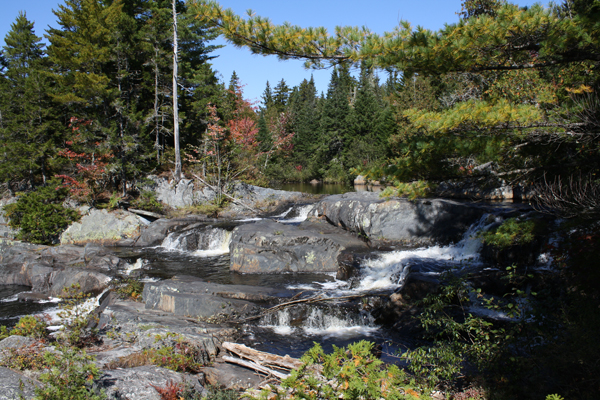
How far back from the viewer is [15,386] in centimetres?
354

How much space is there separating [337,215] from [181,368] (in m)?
9.40

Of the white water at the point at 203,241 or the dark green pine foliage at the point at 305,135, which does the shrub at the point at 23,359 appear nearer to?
the white water at the point at 203,241

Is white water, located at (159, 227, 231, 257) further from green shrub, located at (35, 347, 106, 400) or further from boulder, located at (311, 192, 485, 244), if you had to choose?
green shrub, located at (35, 347, 106, 400)

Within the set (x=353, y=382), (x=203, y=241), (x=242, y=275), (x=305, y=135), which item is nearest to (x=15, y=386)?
(x=353, y=382)

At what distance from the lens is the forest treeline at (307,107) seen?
521 cm

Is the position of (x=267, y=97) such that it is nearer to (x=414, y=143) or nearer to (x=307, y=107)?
(x=307, y=107)

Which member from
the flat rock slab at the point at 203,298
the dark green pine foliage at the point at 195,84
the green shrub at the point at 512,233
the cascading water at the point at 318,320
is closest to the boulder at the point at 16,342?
the flat rock slab at the point at 203,298

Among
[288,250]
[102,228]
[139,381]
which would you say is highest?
[102,228]

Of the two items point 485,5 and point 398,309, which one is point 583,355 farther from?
point 485,5

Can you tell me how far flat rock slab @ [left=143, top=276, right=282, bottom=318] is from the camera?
7871 mm

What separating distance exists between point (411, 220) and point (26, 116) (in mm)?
18437

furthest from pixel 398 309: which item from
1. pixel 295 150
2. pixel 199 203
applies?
pixel 295 150

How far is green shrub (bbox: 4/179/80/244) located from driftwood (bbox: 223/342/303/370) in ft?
44.3

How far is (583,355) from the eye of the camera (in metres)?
3.68
